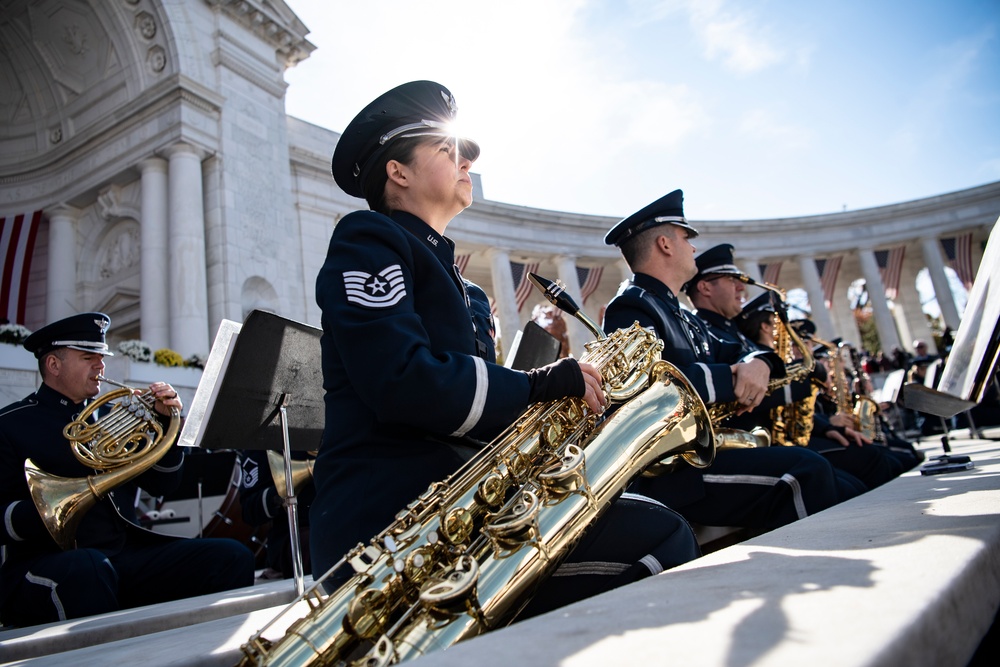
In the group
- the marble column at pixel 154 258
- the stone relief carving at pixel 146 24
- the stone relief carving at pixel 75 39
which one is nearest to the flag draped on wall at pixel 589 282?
the marble column at pixel 154 258

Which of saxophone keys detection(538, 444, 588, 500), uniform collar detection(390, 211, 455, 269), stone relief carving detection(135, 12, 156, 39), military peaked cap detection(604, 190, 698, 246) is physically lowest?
saxophone keys detection(538, 444, 588, 500)

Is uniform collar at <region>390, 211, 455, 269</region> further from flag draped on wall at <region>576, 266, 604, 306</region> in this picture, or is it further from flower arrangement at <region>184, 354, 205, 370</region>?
flag draped on wall at <region>576, 266, 604, 306</region>

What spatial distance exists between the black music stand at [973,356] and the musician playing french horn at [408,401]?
1221mm

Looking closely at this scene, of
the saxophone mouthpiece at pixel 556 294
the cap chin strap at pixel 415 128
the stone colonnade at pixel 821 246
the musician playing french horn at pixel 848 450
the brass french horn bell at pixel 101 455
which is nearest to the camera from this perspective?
the cap chin strap at pixel 415 128

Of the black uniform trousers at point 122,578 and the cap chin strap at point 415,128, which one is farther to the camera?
the black uniform trousers at point 122,578

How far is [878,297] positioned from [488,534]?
132ft

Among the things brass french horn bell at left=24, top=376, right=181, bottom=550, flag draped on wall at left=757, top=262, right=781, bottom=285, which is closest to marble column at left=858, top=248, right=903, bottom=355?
flag draped on wall at left=757, top=262, right=781, bottom=285

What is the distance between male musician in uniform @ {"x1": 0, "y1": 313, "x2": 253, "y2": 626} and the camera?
3646 millimetres

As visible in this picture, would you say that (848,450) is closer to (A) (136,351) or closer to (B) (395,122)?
(B) (395,122)

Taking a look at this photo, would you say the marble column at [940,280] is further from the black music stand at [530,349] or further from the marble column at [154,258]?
the marble column at [154,258]

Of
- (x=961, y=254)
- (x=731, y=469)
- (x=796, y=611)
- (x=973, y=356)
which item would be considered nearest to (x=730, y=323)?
(x=731, y=469)

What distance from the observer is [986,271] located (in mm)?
2629

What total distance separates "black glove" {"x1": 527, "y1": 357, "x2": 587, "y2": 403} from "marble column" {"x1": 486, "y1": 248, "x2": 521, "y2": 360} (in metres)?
25.6

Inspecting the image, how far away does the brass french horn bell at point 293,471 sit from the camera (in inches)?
202
